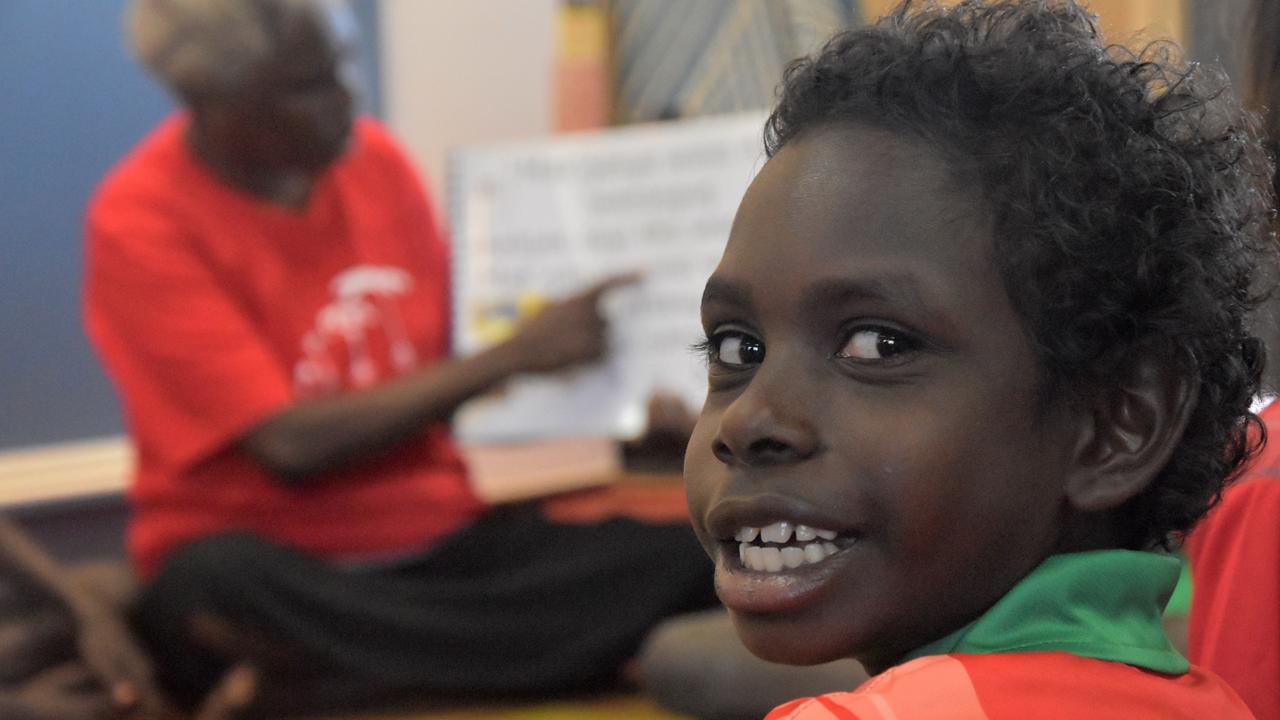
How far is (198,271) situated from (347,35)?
418 millimetres

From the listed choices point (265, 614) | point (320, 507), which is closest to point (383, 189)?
point (320, 507)

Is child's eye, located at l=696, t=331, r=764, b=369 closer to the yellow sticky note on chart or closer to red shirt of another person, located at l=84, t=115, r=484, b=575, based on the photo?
red shirt of another person, located at l=84, t=115, r=484, b=575

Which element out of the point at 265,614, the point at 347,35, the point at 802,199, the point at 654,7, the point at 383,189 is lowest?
the point at 265,614

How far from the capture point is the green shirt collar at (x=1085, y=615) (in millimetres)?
623

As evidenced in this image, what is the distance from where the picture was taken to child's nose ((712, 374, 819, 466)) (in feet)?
2.18

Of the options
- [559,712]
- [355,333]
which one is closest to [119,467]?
[355,333]

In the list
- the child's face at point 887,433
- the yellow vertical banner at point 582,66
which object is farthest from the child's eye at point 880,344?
the yellow vertical banner at point 582,66

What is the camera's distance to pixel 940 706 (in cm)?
58

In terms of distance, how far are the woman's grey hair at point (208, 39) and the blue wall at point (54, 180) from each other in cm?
80

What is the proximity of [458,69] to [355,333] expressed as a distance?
1.32 meters

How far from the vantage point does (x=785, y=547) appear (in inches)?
26.6

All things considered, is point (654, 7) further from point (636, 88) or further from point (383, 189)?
point (383, 189)

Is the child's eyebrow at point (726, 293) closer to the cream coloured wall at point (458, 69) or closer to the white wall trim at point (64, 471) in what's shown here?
the white wall trim at point (64, 471)

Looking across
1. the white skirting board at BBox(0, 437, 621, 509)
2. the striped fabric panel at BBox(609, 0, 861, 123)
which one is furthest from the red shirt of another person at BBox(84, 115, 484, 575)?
the striped fabric panel at BBox(609, 0, 861, 123)
